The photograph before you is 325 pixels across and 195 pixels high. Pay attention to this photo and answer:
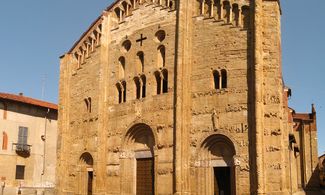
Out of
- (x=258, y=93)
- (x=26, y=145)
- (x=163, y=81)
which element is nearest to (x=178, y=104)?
(x=163, y=81)

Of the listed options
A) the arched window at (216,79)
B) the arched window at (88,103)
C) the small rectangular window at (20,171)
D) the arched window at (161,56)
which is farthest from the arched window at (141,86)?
the small rectangular window at (20,171)

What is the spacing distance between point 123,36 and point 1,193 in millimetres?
14919

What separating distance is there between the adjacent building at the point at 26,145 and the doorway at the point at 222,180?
1763cm

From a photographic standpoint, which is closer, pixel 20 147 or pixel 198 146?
pixel 198 146

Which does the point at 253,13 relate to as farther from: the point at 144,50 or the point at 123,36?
the point at 123,36

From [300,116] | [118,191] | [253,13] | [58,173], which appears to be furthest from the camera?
[300,116]

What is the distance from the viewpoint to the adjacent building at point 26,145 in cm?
3014

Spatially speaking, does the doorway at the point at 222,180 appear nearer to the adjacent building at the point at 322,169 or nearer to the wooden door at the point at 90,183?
the wooden door at the point at 90,183

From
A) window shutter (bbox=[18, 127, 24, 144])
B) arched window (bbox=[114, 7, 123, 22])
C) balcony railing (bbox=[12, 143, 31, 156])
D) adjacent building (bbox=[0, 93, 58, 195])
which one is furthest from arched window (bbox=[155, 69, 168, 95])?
window shutter (bbox=[18, 127, 24, 144])

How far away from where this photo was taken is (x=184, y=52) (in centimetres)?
2047

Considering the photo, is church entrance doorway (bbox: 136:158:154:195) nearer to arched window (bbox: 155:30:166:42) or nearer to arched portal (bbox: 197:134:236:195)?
arched portal (bbox: 197:134:236:195)

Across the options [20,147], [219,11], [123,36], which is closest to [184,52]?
[219,11]

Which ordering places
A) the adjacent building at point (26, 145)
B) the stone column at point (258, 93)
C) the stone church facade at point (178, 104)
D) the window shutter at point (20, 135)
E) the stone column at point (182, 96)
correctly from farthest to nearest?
the window shutter at point (20, 135)
the adjacent building at point (26, 145)
the stone column at point (182, 96)
the stone church facade at point (178, 104)
the stone column at point (258, 93)

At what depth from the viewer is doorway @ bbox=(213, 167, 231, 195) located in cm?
1884
